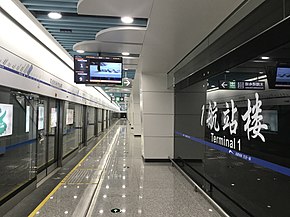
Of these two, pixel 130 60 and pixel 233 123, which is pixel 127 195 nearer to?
pixel 233 123

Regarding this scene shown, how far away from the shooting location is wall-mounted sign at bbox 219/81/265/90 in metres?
3.05

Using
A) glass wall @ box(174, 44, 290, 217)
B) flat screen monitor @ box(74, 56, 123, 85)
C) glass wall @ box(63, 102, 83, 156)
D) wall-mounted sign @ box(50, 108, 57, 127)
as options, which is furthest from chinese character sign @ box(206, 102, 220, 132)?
glass wall @ box(63, 102, 83, 156)

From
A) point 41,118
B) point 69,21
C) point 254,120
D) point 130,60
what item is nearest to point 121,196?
point 254,120

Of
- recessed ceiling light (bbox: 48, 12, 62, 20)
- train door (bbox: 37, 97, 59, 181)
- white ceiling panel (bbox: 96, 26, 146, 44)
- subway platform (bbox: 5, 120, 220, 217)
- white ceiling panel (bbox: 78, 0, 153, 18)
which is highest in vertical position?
recessed ceiling light (bbox: 48, 12, 62, 20)

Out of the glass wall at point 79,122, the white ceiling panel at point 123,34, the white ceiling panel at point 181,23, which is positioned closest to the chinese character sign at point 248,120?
the white ceiling panel at point 181,23

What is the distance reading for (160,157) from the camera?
7.52 m

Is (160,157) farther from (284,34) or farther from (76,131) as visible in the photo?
(284,34)

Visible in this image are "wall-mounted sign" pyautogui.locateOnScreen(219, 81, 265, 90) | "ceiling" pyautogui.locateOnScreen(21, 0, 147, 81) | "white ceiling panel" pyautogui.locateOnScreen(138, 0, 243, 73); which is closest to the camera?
"white ceiling panel" pyautogui.locateOnScreen(138, 0, 243, 73)

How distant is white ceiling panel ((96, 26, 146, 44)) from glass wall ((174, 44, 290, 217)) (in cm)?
172

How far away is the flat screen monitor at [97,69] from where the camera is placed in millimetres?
5551

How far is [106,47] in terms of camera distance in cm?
568

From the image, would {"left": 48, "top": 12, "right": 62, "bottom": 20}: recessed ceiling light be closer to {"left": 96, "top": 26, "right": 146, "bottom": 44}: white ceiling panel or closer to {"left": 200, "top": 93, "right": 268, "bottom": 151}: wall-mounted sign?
{"left": 96, "top": 26, "right": 146, "bottom": 44}: white ceiling panel

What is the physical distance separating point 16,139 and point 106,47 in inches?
115

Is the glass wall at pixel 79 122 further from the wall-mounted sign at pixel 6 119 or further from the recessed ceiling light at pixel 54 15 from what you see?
the recessed ceiling light at pixel 54 15
